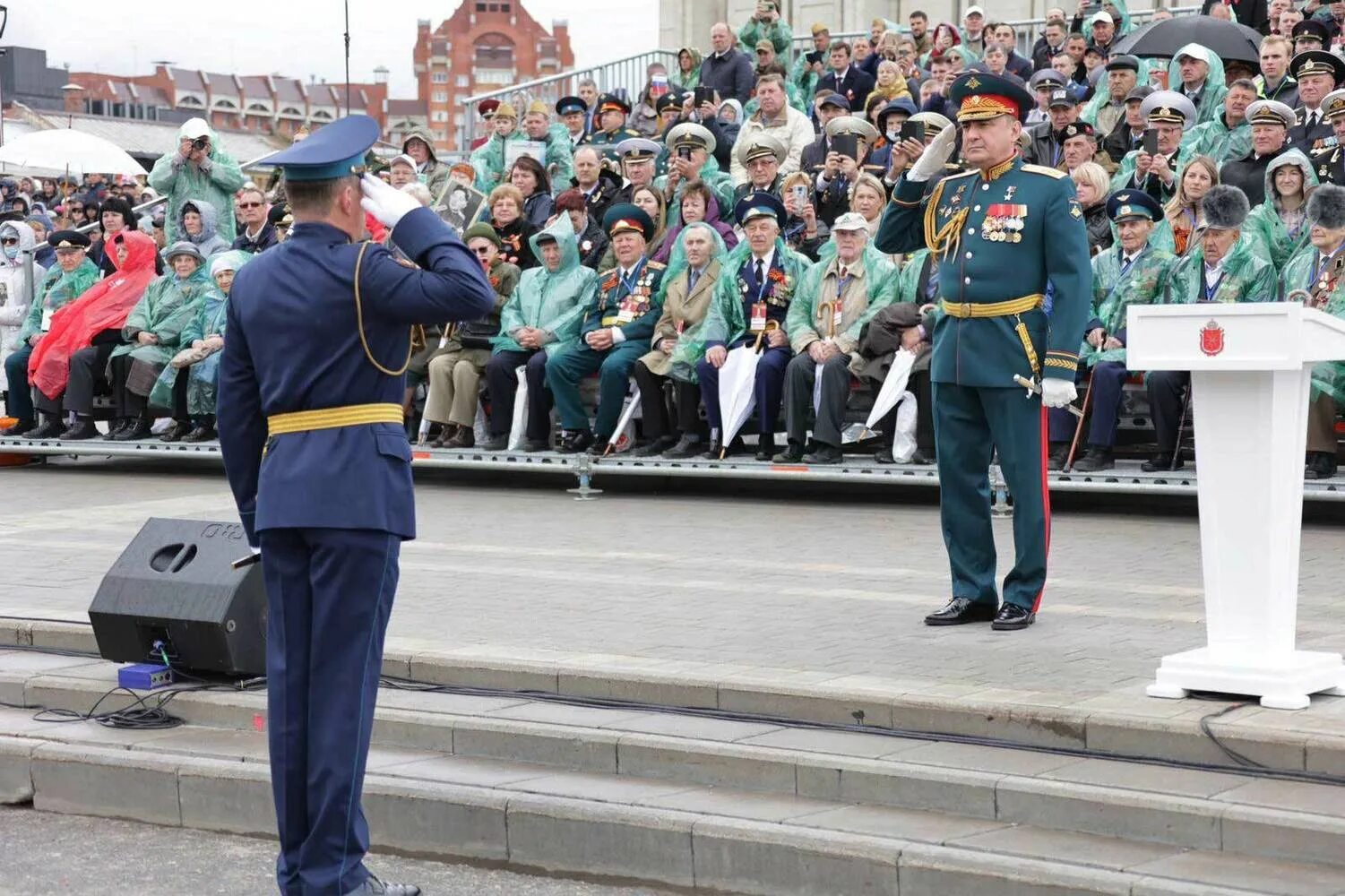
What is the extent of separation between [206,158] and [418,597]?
30.9 feet

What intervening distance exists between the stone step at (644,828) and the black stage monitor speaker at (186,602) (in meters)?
0.33

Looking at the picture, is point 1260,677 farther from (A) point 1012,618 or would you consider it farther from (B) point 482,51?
(B) point 482,51

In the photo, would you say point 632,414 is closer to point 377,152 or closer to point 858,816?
point 858,816

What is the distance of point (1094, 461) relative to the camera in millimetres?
11227

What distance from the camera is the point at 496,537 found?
36.0 feet

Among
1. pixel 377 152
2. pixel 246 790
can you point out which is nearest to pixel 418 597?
pixel 246 790

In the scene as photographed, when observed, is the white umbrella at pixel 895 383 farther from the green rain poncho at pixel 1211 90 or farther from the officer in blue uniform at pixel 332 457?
the officer in blue uniform at pixel 332 457

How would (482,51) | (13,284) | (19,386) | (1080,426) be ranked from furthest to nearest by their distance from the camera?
(482,51) → (13,284) → (19,386) → (1080,426)

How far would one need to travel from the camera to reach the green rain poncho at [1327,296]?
1046cm

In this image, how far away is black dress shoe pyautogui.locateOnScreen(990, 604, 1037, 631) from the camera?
7.54 metres

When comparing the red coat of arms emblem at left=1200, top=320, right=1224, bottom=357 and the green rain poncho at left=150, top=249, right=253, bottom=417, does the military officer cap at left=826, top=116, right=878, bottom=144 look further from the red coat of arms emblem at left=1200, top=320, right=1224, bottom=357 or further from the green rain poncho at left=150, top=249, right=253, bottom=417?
the red coat of arms emblem at left=1200, top=320, right=1224, bottom=357

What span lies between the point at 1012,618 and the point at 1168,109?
23.0 ft

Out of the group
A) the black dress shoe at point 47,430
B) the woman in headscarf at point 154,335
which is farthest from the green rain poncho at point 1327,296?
the black dress shoe at point 47,430

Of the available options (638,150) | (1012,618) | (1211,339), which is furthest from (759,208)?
(1211,339)
